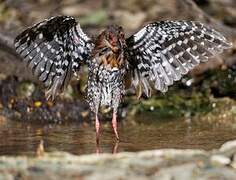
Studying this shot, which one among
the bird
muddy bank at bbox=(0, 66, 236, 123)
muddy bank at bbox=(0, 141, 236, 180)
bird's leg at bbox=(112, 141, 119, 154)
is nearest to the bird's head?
the bird

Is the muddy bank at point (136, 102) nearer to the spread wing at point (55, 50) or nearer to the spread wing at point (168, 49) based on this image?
the spread wing at point (168, 49)

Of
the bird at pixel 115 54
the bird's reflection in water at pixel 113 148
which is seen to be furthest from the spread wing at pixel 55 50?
the bird's reflection in water at pixel 113 148

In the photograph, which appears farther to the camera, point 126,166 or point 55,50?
point 55,50

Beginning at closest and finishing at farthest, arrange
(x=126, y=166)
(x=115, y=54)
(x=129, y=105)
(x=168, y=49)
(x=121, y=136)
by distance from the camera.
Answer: (x=126, y=166) < (x=115, y=54) < (x=168, y=49) < (x=121, y=136) < (x=129, y=105)

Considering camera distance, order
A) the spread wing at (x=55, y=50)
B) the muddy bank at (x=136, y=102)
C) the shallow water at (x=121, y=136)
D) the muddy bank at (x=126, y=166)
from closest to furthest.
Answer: the muddy bank at (x=126, y=166) → the shallow water at (x=121, y=136) → the spread wing at (x=55, y=50) → the muddy bank at (x=136, y=102)

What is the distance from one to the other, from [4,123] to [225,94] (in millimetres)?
2907

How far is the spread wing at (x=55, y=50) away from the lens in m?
7.37

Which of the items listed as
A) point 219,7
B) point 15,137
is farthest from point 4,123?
point 219,7

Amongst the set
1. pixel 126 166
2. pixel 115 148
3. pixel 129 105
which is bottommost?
pixel 126 166

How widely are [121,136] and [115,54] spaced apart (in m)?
0.97

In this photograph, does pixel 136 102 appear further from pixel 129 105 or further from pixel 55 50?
pixel 55 50

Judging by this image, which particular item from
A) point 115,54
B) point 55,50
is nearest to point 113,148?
point 115,54

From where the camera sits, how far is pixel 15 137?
793 cm

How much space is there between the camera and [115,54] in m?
7.71
